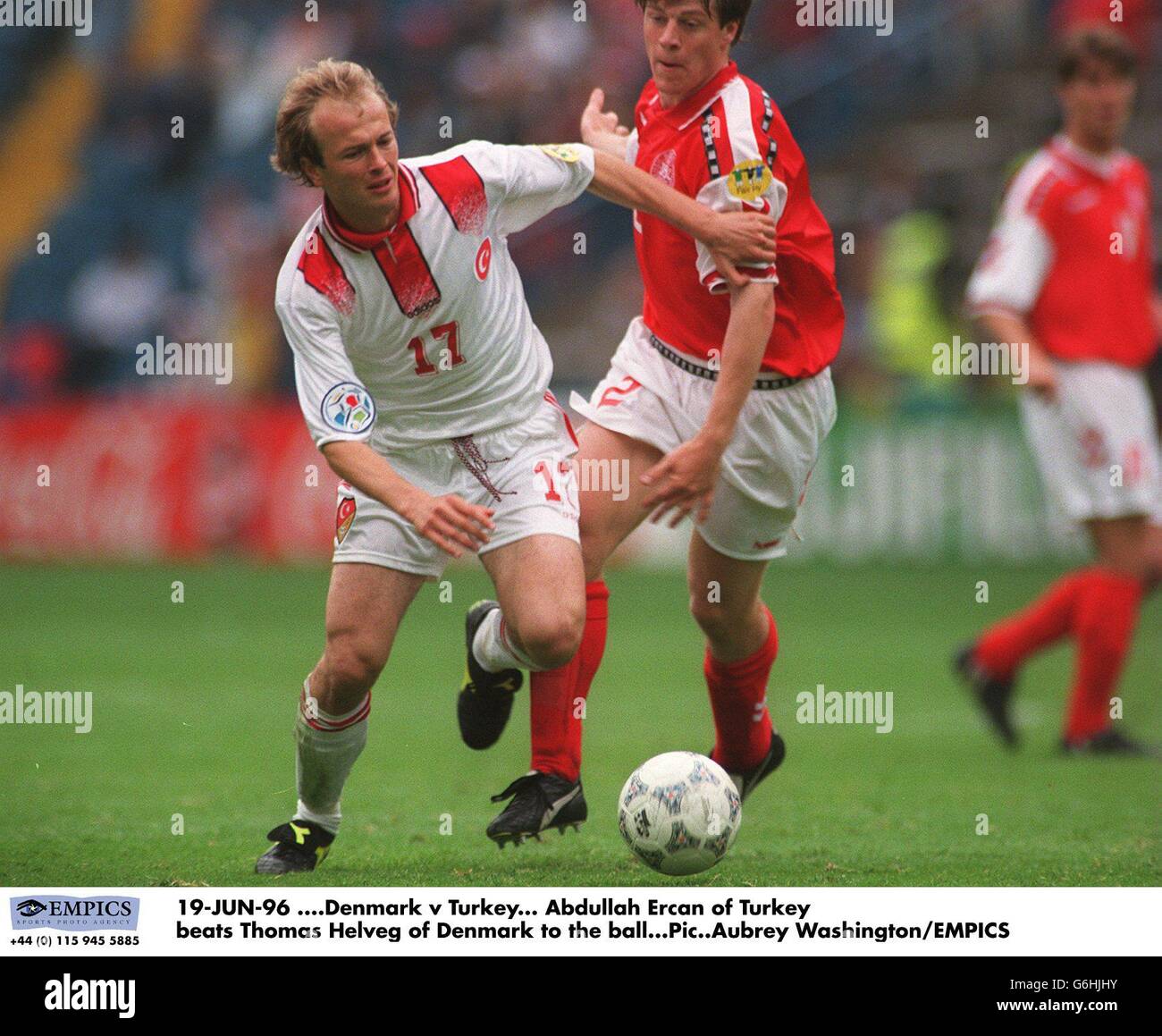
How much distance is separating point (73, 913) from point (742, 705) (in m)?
2.19

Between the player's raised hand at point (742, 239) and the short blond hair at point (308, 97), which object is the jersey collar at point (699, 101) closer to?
the player's raised hand at point (742, 239)

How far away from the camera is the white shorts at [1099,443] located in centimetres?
709

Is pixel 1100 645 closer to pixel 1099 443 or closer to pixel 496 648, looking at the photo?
pixel 1099 443

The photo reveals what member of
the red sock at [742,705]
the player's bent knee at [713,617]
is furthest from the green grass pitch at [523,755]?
the player's bent knee at [713,617]

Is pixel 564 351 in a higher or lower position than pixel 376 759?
higher

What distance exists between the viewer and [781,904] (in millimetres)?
4242

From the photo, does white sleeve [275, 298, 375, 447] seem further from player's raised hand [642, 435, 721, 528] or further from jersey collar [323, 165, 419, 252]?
player's raised hand [642, 435, 721, 528]

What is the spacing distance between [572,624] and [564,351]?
440 inches

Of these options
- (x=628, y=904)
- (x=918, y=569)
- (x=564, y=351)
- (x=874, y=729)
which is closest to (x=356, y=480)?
(x=628, y=904)

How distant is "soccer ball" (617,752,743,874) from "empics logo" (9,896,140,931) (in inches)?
50.2

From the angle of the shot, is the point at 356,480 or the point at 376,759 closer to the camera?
the point at 356,480

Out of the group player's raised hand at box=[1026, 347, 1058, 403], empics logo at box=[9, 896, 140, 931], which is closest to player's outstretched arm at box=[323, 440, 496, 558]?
empics logo at box=[9, 896, 140, 931]

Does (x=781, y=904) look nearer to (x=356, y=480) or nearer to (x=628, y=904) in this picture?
(x=628, y=904)

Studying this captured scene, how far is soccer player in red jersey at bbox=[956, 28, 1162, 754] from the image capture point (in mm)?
7109
